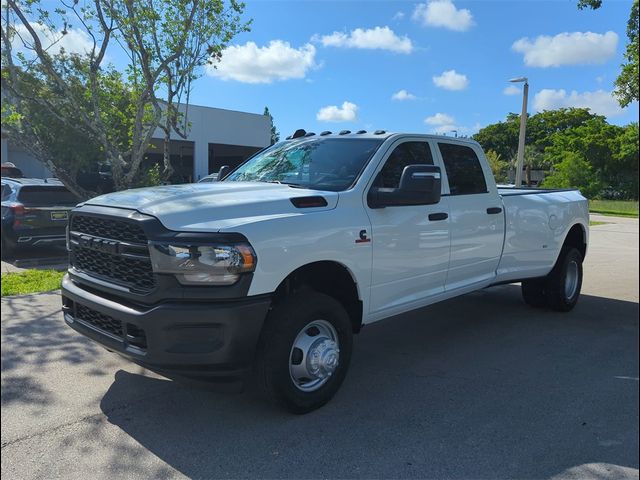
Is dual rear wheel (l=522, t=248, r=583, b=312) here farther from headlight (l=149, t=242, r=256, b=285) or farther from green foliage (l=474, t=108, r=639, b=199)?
headlight (l=149, t=242, r=256, b=285)

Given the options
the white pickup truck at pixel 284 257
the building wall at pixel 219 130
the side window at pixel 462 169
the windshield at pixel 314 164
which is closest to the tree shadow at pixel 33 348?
the white pickup truck at pixel 284 257

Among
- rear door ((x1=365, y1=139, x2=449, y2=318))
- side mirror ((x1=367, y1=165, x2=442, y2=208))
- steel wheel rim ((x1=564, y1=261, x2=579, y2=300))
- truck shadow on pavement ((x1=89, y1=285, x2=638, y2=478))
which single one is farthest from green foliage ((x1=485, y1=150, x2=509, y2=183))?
side mirror ((x1=367, y1=165, x2=442, y2=208))

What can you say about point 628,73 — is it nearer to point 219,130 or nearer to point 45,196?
point 45,196

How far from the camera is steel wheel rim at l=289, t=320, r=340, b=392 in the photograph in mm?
3623

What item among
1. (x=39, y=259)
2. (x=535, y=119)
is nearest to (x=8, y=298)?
(x=39, y=259)

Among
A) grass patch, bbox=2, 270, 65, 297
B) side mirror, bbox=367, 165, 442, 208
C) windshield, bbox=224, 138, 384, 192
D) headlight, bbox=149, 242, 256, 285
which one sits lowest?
grass patch, bbox=2, 270, 65, 297

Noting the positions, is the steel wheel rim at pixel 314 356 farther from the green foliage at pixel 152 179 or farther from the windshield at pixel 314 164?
the green foliage at pixel 152 179

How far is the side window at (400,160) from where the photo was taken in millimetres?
4438

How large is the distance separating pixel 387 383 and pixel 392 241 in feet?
3.88

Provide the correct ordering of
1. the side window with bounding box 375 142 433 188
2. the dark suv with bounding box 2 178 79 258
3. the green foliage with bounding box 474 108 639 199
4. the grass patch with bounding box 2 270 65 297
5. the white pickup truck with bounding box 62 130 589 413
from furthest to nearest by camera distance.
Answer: the dark suv with bounding box 2 178 79 258, the grass patch with bounding box 2 270 65 297, the side window with bounding box 375 142 433 188, the white pickup truck with bounding box 62 130 589 413, the green foliage with bounding box 474 108 639 199

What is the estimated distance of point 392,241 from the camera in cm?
418

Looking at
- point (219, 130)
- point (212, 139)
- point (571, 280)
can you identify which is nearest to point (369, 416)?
point (571, 280)

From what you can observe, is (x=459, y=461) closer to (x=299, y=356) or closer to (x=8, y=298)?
(x=299, y=356)

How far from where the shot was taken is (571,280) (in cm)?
680
